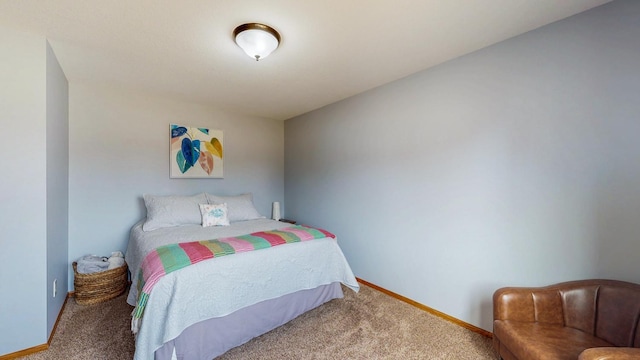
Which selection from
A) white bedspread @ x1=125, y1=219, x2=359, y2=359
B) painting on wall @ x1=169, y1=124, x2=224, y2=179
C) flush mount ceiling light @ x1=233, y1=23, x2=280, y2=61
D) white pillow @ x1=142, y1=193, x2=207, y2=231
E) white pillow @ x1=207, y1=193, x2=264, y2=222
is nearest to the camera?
white bedspread @ x1=125, y1=219, x2=359, y2=359

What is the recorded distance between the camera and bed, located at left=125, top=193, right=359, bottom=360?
1566 millimetres

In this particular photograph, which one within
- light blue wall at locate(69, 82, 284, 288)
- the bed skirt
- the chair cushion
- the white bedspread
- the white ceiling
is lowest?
the bed skirt

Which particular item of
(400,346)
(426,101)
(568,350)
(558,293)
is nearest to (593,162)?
(558,293)

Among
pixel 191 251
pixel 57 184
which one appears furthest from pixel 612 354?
pixel 57 184

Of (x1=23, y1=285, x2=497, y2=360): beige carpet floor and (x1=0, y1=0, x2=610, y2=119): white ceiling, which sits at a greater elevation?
(x1=0, y1=0, x2=610, y2=119): white ceiling

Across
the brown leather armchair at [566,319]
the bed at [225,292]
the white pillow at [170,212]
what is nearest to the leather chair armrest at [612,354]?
the brown leather armchair at [566,319]

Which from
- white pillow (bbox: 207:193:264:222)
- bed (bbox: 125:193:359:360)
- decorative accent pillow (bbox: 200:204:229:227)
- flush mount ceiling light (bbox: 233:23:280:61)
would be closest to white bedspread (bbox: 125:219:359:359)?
bed (bbox: 125:193:359:360)

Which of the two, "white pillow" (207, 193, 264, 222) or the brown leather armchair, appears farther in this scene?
"white pillow" (207, 193, 264, 222)

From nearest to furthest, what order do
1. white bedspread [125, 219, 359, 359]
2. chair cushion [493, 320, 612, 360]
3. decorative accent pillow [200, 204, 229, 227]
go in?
chair cushion [493, 320, 612, 360] → white bedspread [125, 219, 359, 359] → decorative accent pillow [200, 204, 229, 227]

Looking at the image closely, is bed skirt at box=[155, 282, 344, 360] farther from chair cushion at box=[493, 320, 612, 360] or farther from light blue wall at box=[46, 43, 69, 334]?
chair cushion at box=[493, 320, 612, 360]

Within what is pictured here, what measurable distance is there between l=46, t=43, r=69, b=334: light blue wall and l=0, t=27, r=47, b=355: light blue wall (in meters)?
0.08

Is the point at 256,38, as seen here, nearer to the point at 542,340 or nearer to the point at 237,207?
the point at 237,207

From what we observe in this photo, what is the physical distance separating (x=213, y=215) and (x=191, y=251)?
1135 mm

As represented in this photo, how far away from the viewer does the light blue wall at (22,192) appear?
1773 mm
